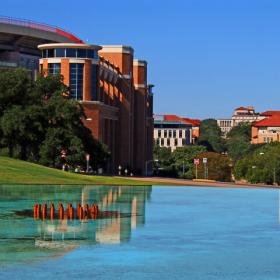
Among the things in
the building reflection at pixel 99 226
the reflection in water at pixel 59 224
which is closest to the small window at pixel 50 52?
the reflection in water at pixel 59 224

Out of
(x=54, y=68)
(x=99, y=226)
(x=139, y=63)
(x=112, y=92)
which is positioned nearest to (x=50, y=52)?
(x=54, y=68)

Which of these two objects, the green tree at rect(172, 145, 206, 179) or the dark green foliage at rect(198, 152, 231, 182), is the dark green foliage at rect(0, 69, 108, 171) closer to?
the dark green foliage at rect(198, 152, 231, 182)

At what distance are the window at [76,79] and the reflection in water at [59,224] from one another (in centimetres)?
5526

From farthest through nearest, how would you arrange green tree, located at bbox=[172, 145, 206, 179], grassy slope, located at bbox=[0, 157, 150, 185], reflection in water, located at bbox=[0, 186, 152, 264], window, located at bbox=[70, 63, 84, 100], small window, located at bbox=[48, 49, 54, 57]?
green tree, located at bbox=[172, 145, 206, 179], small window, located at bbox=[48, 49, 54, 57], window, located at bbox=[70, 63, 84, 100], grassy slope, located at bbox=[0, 157, 150, 185], reflection in water, located at bbox=[0, 186, 152, 264]

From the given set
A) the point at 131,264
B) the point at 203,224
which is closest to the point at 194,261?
the point at 131,264

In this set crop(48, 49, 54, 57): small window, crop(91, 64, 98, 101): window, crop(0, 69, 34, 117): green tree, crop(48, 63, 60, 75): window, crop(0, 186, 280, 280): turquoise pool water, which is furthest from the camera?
crop(91, 64, 98, 101): window

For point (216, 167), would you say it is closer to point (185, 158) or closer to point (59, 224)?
point (185, 158)

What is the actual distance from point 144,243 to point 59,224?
639cm

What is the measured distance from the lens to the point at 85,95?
11056cm

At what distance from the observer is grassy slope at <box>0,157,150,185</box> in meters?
67.5

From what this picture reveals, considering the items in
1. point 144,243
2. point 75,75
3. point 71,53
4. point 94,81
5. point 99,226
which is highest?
point 71,53

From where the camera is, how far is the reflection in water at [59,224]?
2741cm

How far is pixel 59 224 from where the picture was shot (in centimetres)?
3441

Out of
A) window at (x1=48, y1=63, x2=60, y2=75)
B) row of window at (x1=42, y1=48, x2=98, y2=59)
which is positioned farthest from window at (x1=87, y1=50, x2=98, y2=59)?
window at (x1=48, y1=63, x2=60, y2=75)
